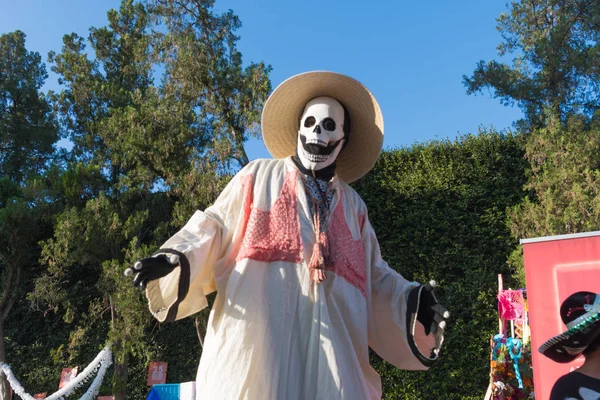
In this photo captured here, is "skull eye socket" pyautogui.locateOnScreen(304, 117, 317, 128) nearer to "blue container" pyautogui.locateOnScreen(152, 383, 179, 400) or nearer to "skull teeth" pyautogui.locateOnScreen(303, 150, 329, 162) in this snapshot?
"skull teeth" pyautogui.locateOnScreen(303, 150, 329, 162)

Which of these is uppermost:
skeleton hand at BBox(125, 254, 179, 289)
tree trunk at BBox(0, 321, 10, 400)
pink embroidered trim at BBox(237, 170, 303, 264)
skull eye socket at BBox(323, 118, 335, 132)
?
skull eye socket at BBox(323, 118, 335, 132)

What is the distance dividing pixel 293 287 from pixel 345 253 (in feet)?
0.90

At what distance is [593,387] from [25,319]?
8536 millimetres

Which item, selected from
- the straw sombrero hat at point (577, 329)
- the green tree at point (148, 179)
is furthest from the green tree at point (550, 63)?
the straw sombrero hat at point (577, 329)

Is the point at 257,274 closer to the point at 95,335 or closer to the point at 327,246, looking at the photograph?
the point at 327,246

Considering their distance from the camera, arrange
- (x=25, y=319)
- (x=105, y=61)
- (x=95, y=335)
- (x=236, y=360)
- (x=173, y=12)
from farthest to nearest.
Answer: (x=105, y=61), (x=25, y=319), (x=95, y=335), (x=173, y=12), (x=236, y=360)

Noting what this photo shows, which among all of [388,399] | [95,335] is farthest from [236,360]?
[95,335]

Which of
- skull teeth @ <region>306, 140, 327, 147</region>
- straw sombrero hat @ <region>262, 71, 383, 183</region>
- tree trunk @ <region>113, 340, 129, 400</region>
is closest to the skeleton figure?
skull teeth @ <region>306, 140, 327, 147</region>

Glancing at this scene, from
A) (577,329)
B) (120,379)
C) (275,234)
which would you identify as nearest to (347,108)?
(275,234)

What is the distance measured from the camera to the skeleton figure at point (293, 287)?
181cm

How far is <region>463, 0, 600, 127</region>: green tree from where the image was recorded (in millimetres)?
8562

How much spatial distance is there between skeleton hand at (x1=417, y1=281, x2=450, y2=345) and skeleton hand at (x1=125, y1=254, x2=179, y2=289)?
0.93 metres

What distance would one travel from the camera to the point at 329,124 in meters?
2.43

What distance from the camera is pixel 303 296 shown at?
1.94 m
